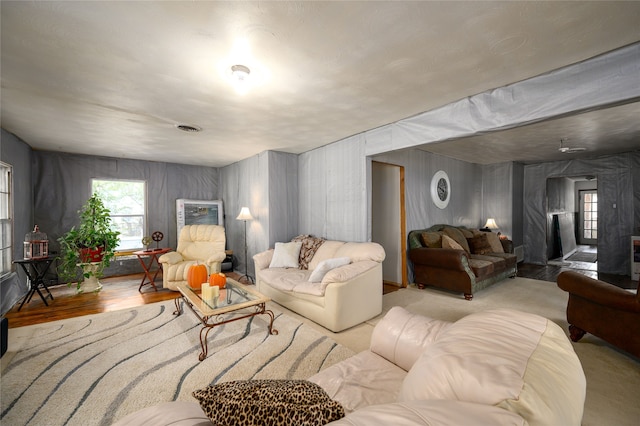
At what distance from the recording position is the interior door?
28.5ft

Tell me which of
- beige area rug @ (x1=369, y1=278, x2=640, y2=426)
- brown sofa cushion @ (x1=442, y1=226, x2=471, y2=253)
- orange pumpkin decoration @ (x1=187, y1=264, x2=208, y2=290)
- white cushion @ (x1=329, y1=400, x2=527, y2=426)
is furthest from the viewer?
brown sofa cushion @ (x1=442, y1=226, x2=471, y2=253)

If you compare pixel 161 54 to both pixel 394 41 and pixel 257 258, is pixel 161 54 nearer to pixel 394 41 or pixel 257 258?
pixel 394 41

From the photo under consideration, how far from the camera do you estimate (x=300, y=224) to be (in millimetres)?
5020

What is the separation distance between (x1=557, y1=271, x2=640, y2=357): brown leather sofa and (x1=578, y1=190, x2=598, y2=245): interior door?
8.63 metres

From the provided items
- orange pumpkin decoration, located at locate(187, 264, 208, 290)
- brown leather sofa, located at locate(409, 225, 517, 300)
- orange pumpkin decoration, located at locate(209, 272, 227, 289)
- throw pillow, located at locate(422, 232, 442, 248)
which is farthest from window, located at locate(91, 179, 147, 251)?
throw pillow, located at locate(422, 232, 442, 248)

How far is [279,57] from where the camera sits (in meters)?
1.96

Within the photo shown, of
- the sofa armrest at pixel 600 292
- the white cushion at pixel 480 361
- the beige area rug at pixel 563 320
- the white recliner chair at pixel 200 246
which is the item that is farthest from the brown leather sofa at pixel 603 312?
the white recliner chair at pixel 200 246

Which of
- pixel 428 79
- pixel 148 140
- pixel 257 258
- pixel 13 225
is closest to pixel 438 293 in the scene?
pixel 257 258

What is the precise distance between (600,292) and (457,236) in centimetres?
275

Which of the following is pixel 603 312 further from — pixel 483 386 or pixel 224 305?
pixel 224 305

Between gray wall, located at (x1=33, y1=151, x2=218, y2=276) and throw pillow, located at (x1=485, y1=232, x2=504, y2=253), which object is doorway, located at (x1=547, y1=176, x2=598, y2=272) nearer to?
throw pillow, located at (x1=485, y1=232, x2=504, y2=253)

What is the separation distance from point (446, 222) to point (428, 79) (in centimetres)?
384

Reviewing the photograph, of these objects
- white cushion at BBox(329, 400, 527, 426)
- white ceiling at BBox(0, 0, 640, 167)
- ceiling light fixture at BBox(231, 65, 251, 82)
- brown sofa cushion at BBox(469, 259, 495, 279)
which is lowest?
brown sofa cushion at BBox(469, 259, 495, 279)

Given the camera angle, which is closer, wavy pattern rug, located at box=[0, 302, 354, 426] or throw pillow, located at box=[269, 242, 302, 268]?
wavy pattern rug, located at box=[0, 302, 354, 426]
